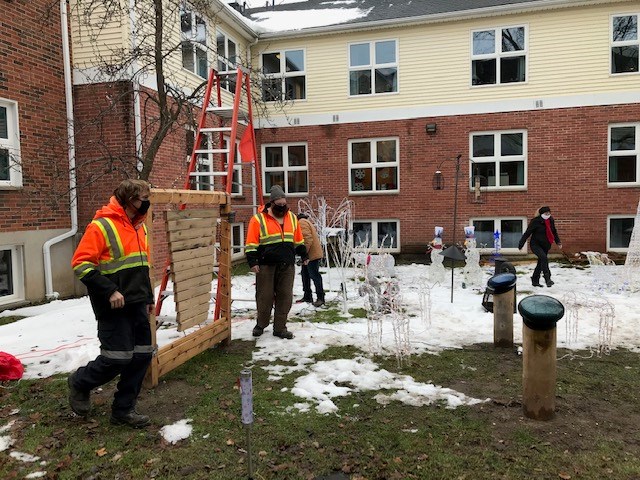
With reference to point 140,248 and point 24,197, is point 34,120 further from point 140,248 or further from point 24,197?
point 140,248

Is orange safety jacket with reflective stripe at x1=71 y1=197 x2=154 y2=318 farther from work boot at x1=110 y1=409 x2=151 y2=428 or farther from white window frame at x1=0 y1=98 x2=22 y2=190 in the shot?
white window frame at x1=0 y1=98 x2=22 y2=190

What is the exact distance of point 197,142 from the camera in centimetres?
648

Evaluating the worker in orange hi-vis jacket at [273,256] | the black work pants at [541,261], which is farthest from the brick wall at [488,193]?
the worker in orange hi-vis jacket at [273,256]

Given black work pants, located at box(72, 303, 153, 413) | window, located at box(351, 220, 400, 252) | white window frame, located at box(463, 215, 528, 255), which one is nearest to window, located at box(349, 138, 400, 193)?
window, located at box(351, 220, 400, 252)

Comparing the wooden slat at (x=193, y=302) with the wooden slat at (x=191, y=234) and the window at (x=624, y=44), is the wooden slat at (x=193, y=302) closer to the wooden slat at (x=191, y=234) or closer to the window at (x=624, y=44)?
the wooden slat at (x=191, y=234)

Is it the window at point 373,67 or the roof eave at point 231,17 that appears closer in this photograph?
the roof eave at point 231,17

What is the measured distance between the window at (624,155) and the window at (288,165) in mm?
8821

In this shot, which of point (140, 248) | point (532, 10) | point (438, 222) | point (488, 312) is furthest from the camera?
point (438, 222)

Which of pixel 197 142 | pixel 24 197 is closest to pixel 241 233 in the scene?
pixel 24 197

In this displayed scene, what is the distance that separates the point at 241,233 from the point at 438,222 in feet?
19.7

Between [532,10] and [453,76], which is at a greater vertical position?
[532,10]

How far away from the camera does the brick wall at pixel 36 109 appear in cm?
828

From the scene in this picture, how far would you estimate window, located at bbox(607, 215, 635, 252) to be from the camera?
44.2ft

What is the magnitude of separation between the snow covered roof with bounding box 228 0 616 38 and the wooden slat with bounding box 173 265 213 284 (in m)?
11.6
